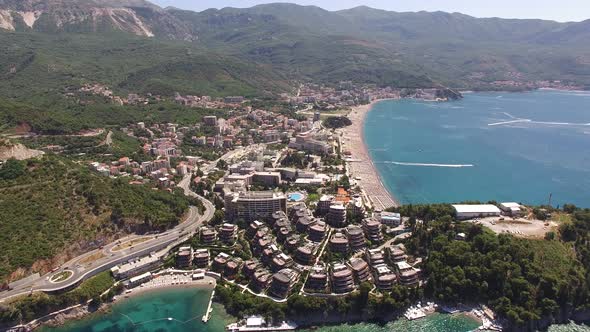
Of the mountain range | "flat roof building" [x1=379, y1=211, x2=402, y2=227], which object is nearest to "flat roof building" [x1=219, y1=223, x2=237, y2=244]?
"flat roof building" [x1=379, y1=211, x2=402, y2=227]

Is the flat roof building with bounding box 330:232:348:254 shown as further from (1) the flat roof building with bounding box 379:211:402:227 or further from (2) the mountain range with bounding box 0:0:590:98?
(2) the mountain range with bounding box 0:0:590:98

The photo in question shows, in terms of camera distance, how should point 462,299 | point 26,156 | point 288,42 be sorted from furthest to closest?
1. point 288,42
2. point 26,156
3. point 462,299

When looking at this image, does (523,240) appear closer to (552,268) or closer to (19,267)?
(552,268)

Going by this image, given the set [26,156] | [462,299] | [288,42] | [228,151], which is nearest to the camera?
[462,299]

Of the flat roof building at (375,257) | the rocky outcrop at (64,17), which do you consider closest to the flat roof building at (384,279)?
the flat roof building at (375,257)

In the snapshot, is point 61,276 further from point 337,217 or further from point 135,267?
point 337,217

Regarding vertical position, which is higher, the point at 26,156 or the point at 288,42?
the point at 288,42

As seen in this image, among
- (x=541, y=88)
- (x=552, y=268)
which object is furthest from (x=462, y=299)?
(x=541, y=88)

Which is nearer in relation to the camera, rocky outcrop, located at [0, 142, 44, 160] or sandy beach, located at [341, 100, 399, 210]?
rocky outcrop, located at [0, 142, 44, 160]
